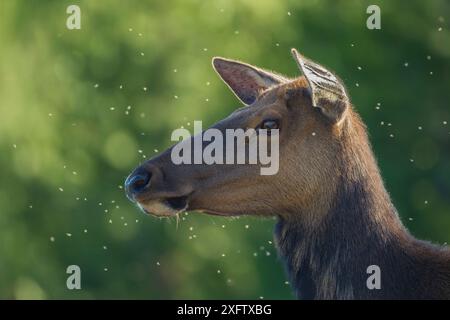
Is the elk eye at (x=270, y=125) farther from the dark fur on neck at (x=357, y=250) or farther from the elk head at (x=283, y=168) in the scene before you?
the dark fur on neck at (x=357, y=250)

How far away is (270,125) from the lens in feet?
24.6

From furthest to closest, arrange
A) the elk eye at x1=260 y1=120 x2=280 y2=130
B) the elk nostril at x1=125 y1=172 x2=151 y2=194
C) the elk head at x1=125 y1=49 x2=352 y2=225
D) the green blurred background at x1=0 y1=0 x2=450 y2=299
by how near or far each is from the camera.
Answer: the green blurred background at x1=0 y1=0 x2=450 y2=299 → the elk eye at x1=260 y1=120 x2=280 y2=130 → the elk head at x1=125 y1=49 x2=352 y2=225 → the elk nostril at x1=125 y1=172 x2=151 y2=194

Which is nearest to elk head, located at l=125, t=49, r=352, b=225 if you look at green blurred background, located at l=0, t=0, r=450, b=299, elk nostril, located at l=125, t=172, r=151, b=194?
elk nostril, located at l=125, t=172, r=151, b=194

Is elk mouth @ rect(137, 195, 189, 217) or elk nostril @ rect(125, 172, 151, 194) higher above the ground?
elk nostril @ rect(125, 172, 151, 194)

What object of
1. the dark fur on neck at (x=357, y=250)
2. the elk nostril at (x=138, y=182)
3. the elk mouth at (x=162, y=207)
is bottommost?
the dark fur on neck at (x=357, y=250)

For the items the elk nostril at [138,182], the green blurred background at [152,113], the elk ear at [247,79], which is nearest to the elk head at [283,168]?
the elk nostril at [138,182]

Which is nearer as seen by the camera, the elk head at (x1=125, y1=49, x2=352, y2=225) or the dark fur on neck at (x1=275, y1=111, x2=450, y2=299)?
the dark fur on neck at (x1=275, y1=111, x2=450, y2=299)

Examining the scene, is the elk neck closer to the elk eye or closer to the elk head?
the elk head

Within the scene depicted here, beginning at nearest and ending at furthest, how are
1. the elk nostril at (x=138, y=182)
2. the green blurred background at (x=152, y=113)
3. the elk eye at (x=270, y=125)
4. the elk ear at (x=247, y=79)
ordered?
the elk nostril at (x=138, y=182) < the elk eye at (x=270, y=125) < the elk ear at (x=247, y=79) < the green blurred background at (x=152, y=113)

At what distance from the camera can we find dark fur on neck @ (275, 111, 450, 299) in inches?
284

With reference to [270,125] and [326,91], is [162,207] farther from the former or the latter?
[326,91]

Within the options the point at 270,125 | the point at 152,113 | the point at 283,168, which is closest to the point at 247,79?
the point at 270,125

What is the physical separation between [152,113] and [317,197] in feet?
35.7

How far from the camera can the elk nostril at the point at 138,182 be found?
7.18m
